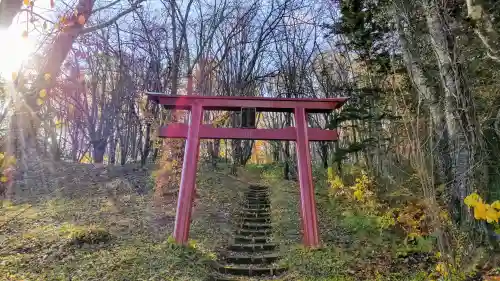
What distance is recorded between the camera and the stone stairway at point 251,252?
21.9ft

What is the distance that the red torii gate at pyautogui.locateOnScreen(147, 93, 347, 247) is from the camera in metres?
7.65

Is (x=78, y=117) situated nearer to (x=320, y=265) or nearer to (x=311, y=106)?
(x=311, y=106)

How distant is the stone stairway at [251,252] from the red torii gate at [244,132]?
1.18 m

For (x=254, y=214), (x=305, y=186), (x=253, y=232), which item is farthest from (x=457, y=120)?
(x=254, y=214)

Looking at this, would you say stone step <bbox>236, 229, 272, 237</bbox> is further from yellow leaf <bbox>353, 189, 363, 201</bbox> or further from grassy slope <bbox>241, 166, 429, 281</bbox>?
yellow leaf <bbox>353, 189, 363, 201</bbox>

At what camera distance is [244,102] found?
26.5 feet

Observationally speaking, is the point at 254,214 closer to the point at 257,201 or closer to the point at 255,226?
the point at 255,226

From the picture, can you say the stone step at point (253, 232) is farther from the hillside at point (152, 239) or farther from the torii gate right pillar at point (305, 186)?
the torii gate right pillar at point (305, 186)

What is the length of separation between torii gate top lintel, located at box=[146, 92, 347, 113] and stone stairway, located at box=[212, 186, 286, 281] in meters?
3.24

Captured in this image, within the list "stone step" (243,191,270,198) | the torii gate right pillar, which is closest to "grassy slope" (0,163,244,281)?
"stone step" (243,191,270,198)

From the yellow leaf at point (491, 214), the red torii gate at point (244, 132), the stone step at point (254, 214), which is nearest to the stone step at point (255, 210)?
the stone step at point (254, 214)

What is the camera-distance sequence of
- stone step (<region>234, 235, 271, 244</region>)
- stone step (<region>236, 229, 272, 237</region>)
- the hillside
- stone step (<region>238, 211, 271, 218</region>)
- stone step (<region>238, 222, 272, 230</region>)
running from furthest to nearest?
Result: stone step (<region>238, 211, 271, 218</region>) < stone step (<region>238, 222, 272, 230</region>) < stone step (<region>236, 229, 272, 237</region>) < stone step (<region>234, 235, 271, 244</region>) < the hillside

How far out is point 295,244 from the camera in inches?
313

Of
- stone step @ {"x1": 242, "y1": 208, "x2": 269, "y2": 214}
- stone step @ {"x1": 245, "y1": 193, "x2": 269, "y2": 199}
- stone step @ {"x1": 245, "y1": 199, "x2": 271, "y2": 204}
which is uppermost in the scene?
stone step @ {"x1": 245, "y1": 193, "x2": 269, "y2": 199}
